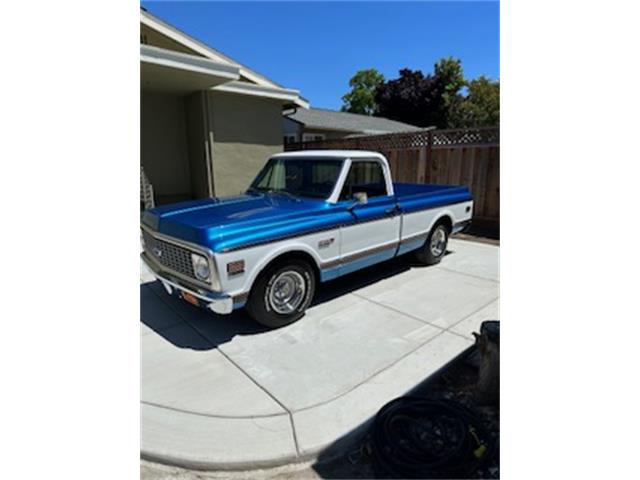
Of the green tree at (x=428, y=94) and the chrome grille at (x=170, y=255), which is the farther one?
the green tree at (x=428, y=94)

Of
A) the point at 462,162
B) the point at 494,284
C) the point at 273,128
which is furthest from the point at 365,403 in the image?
the point at 273,128

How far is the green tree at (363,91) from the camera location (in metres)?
40.9

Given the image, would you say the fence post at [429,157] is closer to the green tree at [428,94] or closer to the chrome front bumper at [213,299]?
the chrome front bumper at [213,299]

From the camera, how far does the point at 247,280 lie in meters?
3.22

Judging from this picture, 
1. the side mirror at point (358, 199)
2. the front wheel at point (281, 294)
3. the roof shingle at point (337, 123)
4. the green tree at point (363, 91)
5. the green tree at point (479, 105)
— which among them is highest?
the green tree at point (363, 91)

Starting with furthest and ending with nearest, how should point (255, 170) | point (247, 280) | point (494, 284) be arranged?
point (255, 170), point (494, 284), point (247, 280)

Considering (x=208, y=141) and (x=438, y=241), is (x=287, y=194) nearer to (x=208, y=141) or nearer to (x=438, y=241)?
(x=438, y=241)

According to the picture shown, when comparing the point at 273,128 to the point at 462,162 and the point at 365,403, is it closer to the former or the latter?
the point at 462,162

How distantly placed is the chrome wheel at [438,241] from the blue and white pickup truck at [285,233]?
294mm

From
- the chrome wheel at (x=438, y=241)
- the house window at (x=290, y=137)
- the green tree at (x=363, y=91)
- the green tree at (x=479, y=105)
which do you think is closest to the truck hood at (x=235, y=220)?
the chrome wheel at (x=438, y=241)

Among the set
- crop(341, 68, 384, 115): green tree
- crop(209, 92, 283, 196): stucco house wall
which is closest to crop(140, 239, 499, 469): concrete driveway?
crop(209, 92, 283, 196): stucco house wall

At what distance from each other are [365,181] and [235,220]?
1939 millimetres

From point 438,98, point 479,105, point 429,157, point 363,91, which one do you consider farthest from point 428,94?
point 429,157

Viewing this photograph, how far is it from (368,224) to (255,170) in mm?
7681
